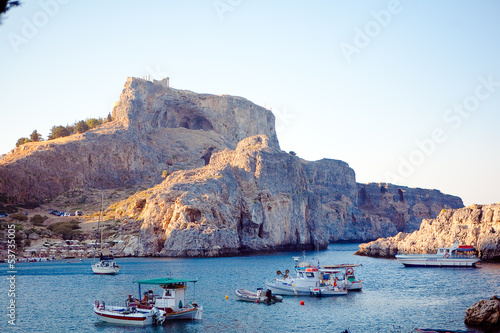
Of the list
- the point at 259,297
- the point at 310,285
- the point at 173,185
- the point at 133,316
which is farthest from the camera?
the point at 173,185

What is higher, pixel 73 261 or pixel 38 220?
pixel 38 220

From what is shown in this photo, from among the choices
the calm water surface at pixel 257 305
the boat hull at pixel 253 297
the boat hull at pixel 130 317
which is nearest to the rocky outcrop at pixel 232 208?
the calm water surface at pixel 257 305

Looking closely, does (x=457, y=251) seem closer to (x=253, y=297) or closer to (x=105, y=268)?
(x=253, y=297)

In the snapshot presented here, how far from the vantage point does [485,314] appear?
42.7m

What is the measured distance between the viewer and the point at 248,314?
5206 centimetres

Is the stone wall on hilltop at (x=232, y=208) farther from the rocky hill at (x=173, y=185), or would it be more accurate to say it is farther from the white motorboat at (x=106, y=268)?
the white motorboat at (x=106, y=268)

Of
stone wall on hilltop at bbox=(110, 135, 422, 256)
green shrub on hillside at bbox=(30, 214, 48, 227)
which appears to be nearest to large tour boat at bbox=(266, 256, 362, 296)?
stone wall on hilltop at bbox=(110, 135, 422, 256)

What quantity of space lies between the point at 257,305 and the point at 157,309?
13393mm

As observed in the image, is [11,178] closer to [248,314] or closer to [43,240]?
[43,240]

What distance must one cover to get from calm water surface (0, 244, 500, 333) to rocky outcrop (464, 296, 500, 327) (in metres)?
1.14

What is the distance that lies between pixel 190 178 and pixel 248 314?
8118 cm

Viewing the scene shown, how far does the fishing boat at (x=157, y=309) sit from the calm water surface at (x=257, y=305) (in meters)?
0.88

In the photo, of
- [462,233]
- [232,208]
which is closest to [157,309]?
[462,233]

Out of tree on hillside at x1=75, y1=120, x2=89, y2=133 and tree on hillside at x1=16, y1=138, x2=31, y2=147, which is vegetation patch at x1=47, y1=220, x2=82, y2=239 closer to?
tree on hillside at x1=75, y1=120, x2=89, y2=133
